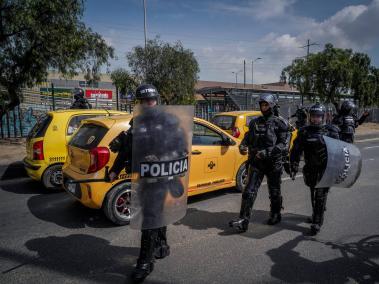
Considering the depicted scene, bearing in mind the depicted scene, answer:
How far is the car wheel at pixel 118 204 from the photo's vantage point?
458 centimetres

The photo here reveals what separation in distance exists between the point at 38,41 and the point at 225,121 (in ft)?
21.7

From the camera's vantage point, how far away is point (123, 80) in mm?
16406

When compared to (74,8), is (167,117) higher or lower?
lower

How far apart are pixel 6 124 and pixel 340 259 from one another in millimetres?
12784

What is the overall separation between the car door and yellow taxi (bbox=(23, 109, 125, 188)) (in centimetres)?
259

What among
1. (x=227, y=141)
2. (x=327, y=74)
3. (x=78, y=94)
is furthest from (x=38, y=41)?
(x=327, y=74)

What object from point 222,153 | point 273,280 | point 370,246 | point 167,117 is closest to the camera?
point 167,117

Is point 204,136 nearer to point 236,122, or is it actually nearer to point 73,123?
point 73,123

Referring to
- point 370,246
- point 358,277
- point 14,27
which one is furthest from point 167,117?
point 14,27

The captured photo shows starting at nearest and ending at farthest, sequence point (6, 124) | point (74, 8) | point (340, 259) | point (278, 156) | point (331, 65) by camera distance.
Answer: point (340, 259)
point (278, 156)
point (74, 8)
point (6, 124)
point (331, 65)

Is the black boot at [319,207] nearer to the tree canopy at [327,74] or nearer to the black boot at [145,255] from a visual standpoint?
the black boot at [145,255]

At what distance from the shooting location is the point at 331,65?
70.7 feet

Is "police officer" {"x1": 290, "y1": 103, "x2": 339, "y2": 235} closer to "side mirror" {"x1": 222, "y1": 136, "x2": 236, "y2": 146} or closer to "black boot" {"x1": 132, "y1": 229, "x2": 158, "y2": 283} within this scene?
"side mirror" {"x1": 222, "y1": 136, "x2": 236, "y2": 146}

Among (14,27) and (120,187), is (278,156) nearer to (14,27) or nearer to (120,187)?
(120,187)
